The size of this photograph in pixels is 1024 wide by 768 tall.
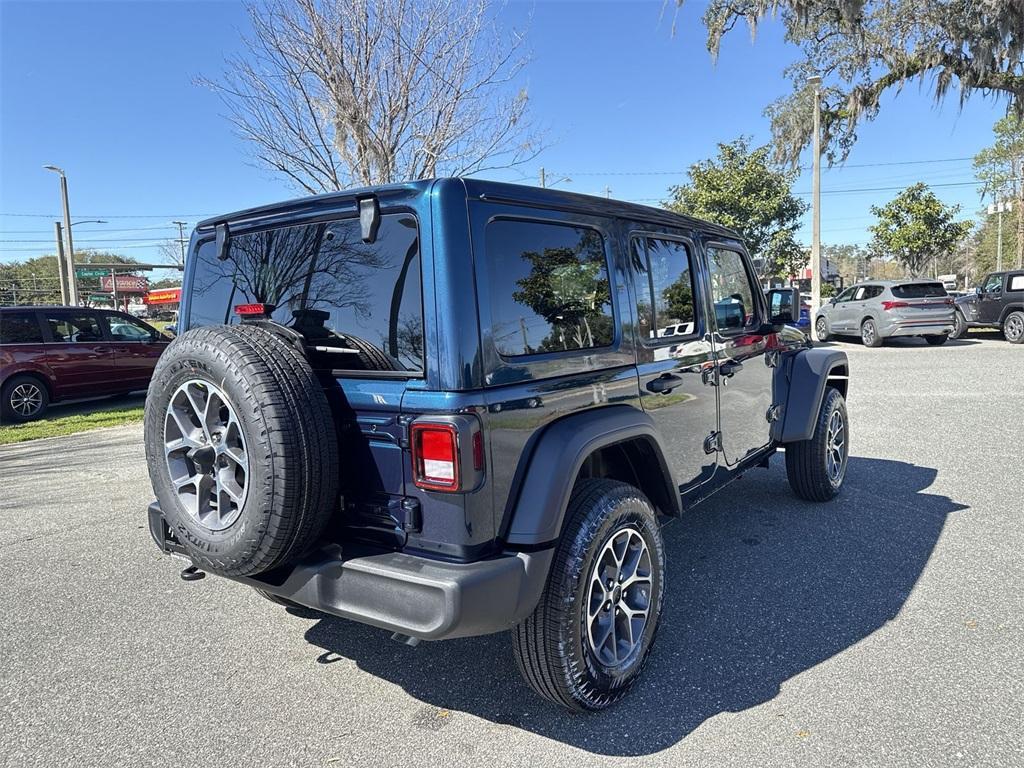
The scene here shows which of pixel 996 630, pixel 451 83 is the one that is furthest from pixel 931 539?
pixel 451 83

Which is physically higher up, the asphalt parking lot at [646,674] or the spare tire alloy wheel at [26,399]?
the spare tire alloy wheel at [26,399]

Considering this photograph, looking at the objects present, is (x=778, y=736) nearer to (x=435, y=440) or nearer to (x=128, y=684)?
(x=435, y=440)

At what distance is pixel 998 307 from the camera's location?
15.8 meters

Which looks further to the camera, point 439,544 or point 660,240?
point 660,240

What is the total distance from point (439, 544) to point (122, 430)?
8.04m

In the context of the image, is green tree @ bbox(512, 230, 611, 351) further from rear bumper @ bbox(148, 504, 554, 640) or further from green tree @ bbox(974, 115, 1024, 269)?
green tree @ bbox(974, 115, 1024, 269)

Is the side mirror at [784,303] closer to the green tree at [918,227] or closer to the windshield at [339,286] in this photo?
the windshield at [339,286]

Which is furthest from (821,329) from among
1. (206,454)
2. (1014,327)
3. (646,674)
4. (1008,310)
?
(206,454)

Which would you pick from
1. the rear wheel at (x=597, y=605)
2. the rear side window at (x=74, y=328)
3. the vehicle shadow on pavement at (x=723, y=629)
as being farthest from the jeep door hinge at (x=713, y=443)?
the rear side window at (x=74, y=328)

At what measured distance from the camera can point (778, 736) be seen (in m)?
2.39

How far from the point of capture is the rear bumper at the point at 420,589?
2.10 m

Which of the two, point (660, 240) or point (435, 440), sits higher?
point (660, 240)

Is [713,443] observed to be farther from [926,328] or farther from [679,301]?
[926,328]

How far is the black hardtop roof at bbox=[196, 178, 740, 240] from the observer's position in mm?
2336
